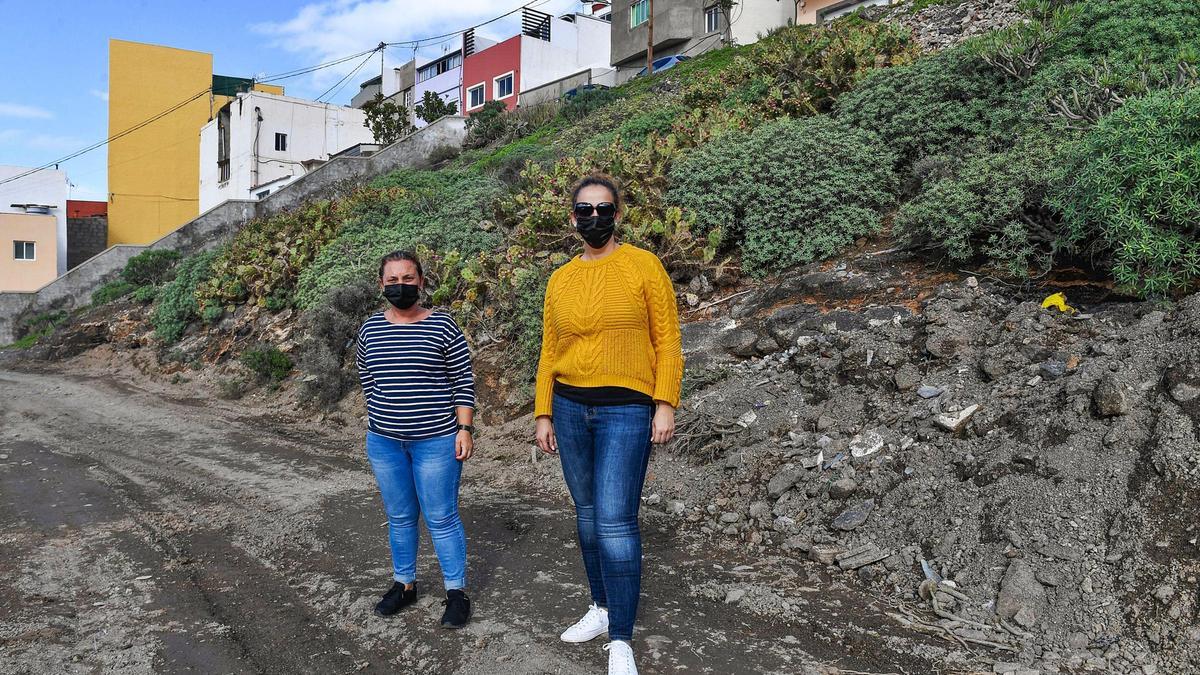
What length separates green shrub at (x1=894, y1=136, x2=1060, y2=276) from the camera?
6.10 meters

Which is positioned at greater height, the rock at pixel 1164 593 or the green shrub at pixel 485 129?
the green shrub at pixel 485 129

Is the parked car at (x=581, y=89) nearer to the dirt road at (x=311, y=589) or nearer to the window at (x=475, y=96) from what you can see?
the window at (x=475, y=96)

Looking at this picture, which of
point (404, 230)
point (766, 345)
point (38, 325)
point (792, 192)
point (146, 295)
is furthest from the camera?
point (38, 325)

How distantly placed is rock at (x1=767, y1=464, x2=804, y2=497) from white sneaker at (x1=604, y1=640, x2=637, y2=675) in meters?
2.22

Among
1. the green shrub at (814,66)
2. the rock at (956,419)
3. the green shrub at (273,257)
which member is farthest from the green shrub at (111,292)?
the rock at (956,419)

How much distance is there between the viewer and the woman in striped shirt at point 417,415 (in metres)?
3.46

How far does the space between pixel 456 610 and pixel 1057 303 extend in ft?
15.3

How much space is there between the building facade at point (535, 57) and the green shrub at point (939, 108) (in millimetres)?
27394

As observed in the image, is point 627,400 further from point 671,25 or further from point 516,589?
point 671,25

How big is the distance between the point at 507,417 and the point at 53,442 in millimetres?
5145

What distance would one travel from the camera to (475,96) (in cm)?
4028

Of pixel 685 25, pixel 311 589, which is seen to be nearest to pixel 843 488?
pixel 311 589

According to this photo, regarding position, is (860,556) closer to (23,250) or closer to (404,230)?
(404,230)

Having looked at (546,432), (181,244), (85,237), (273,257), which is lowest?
(546,432)
